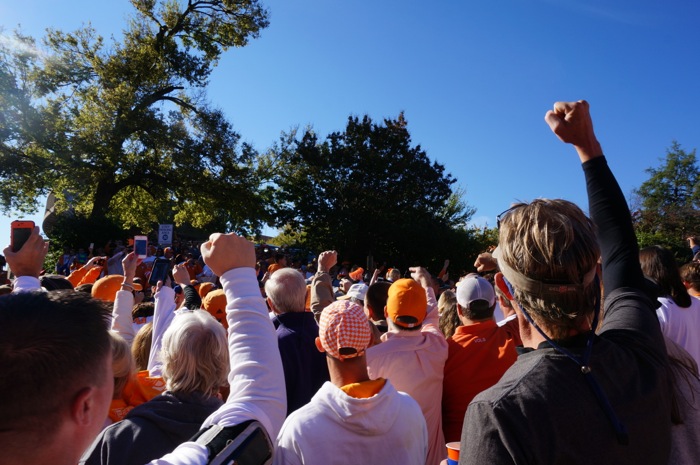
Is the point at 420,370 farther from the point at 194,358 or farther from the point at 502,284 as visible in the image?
the point at 502,284

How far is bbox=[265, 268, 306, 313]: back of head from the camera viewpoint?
154 inches

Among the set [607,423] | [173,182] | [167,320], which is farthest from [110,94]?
[607,423]

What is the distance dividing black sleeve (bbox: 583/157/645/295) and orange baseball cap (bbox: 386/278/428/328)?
186cm

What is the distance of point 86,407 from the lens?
1.18 m

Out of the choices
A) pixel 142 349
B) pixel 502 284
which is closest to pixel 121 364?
pixel 142 349

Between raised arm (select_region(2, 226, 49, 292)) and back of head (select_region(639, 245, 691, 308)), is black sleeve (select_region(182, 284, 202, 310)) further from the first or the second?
back of head (select_region(639, 245, 691, 308))

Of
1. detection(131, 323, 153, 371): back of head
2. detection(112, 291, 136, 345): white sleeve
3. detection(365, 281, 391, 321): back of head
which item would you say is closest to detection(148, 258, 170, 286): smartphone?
detection(112, 291, 136, 345): white sleeve

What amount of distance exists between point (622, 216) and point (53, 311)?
5.78ft

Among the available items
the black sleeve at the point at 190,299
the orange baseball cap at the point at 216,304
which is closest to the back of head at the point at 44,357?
the black sleeve at the point at 190,299

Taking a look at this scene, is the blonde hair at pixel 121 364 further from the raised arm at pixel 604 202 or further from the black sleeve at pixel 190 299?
the raised arm at pixel 604 202

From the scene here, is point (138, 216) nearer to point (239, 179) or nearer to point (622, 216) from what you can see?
point (239, 179)

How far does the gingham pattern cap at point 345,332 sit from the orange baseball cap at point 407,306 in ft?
3.35

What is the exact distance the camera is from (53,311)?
119cm

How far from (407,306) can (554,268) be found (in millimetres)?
2206
